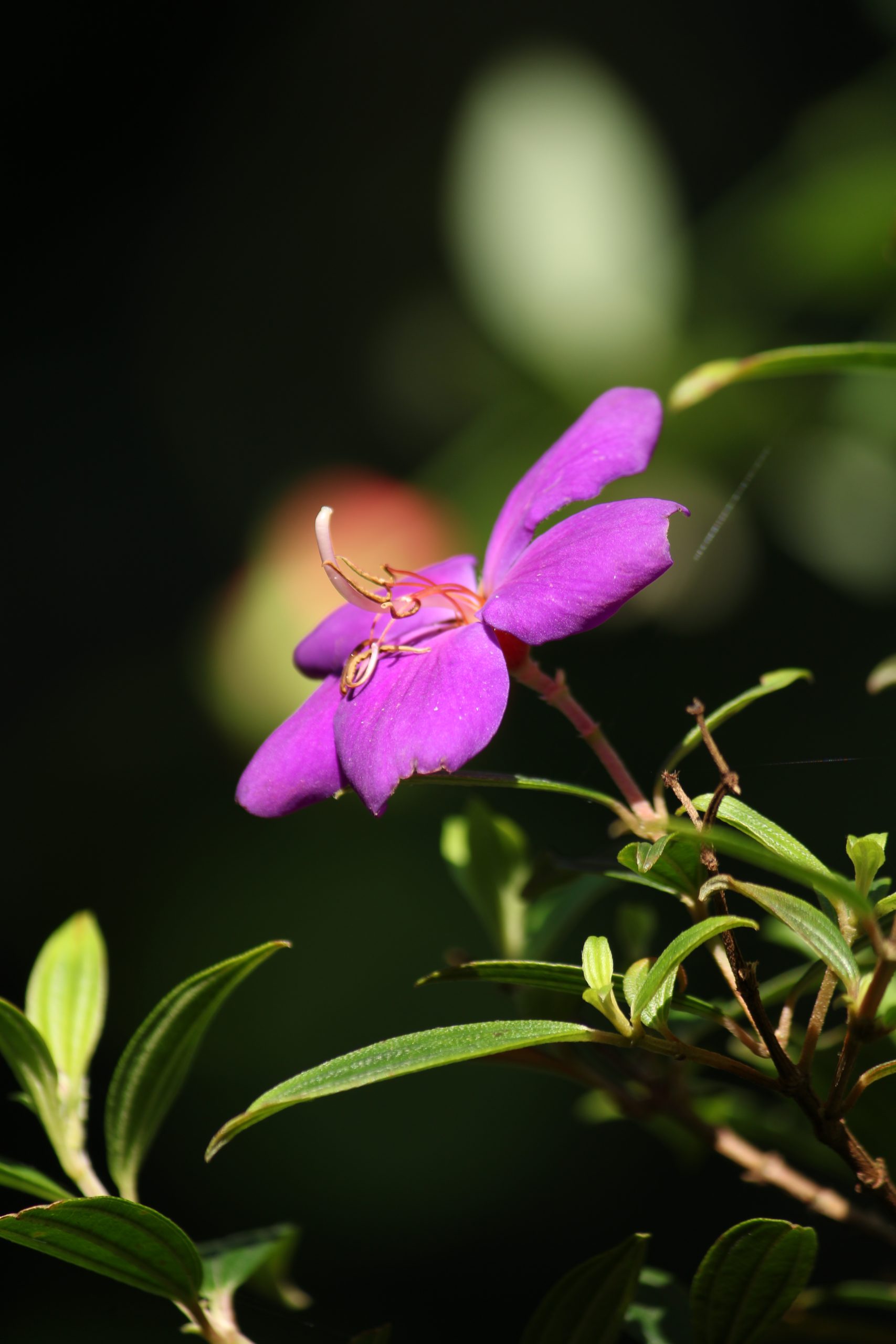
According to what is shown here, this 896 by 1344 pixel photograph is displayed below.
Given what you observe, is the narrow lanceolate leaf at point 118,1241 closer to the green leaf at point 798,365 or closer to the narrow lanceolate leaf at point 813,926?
the narrow lanceolate leaf at point 813,926

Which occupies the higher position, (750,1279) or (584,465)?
(584,465)

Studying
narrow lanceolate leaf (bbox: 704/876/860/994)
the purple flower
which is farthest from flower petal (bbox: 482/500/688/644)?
narrow lanceolate leaf (bbox: 704/876/860/994)

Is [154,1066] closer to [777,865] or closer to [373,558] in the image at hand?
[777,865]

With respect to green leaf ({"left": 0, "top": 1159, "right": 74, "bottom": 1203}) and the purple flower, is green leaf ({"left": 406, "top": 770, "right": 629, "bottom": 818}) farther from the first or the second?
green leaf ({"left": 0, "top": 1159, "right": 74, "bottom": 1203})

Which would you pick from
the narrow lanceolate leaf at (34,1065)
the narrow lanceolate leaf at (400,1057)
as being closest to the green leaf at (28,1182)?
the narrow lanceolate leaf at (34,1065)

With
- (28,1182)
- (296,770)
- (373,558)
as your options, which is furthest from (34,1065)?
(373,558)

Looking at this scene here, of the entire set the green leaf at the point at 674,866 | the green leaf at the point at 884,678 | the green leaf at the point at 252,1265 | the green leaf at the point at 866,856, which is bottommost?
the green leaf at the point at 252,1265
